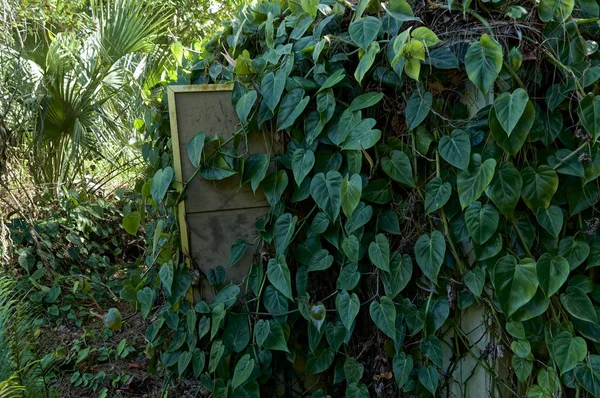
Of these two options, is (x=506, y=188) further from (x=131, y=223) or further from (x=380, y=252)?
(x=131, y=223)

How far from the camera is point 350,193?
1937mm

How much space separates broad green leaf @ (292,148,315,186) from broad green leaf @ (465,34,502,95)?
0.63 meters

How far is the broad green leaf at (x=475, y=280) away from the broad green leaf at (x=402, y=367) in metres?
0.35

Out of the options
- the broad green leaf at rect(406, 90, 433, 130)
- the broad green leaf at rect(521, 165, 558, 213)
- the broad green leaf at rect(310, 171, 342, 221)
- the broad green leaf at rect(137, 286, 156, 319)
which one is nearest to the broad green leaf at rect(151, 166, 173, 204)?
the broad green leaf at rect(137, 286, 156, 319)

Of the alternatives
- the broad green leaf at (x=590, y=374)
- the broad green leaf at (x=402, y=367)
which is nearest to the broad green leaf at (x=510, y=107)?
the broad green leaf at (x=590, y=374)

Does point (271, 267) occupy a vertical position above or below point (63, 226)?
above

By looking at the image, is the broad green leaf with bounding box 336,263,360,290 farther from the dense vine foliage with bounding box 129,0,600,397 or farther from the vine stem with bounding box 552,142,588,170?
the vine stem with bounding box 552,142,588,170

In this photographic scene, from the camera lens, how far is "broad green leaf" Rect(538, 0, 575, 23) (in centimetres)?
168

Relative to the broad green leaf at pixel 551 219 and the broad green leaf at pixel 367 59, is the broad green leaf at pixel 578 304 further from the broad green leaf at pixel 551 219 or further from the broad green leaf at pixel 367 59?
the broad green leaf at pixel 367 59

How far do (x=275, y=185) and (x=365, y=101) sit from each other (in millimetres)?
A: 482

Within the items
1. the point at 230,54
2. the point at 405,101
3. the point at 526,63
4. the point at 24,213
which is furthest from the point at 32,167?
the point at 526,63

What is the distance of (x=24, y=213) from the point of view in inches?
159

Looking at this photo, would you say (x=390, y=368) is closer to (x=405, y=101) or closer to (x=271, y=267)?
(x=271, y=267)

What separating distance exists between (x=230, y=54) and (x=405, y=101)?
32.0 inches
